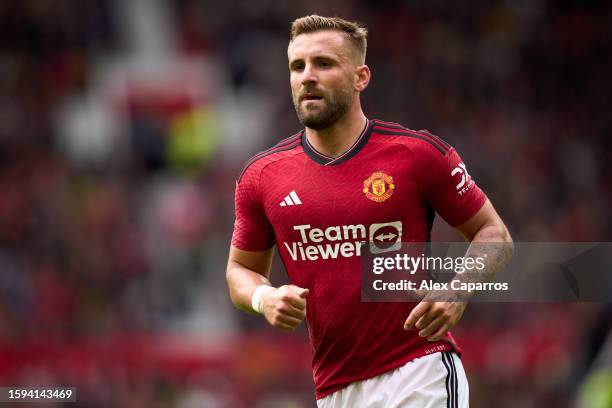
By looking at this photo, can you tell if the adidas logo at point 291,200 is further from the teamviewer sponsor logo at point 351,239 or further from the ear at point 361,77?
the ear at point 361,77

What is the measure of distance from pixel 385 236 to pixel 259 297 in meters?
0.65

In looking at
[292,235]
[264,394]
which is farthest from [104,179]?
[292,235]

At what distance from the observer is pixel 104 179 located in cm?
1689

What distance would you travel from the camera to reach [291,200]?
5582 millimetres

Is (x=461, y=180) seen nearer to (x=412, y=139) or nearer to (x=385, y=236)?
(x=412, y=139)

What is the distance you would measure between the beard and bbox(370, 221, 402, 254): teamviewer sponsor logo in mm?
547

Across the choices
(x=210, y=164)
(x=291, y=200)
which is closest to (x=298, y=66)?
(x=291, y=200)

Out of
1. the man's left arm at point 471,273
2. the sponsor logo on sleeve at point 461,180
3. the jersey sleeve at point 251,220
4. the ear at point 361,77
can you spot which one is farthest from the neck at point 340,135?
the man's left arm at point 471,273

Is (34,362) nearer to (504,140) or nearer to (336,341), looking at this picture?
(504,140)

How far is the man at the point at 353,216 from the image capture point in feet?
17.9

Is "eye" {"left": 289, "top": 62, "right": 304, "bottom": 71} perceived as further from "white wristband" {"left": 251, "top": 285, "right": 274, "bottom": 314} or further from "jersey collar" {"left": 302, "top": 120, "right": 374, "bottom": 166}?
"white wristband" {"left": 251, "top": 285, "right": 274, "bottom": 314}

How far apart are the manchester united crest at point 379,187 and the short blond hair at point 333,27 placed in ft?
2.09

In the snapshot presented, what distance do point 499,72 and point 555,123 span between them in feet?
5.17

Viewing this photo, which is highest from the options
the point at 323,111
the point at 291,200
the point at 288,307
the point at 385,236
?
the point at 323,111
